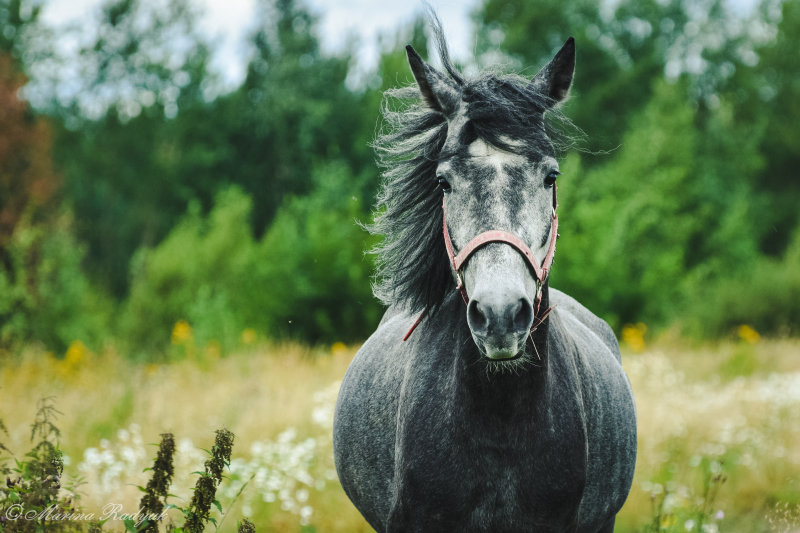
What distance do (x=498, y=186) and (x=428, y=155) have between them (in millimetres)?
597

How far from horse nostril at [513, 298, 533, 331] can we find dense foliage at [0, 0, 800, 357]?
10209 mm

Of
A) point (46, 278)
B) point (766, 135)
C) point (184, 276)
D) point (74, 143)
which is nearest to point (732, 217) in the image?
point (766, 135)

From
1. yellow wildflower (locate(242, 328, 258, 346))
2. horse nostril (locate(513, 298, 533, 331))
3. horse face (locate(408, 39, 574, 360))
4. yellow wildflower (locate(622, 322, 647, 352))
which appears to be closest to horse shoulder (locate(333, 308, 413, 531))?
horse face (locate(408, 39, 574, 360))

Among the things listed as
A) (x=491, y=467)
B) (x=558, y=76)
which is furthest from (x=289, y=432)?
(x=558, y=76)

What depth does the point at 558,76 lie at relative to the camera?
304cm

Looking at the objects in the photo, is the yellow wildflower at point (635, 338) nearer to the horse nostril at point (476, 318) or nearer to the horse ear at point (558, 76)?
the horse ear at point (558, 76)

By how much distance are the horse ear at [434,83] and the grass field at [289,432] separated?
2.74 m

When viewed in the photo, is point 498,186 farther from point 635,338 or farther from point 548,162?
point 635,338

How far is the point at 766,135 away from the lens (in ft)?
111

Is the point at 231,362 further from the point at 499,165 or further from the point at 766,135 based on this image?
the point at 766,135

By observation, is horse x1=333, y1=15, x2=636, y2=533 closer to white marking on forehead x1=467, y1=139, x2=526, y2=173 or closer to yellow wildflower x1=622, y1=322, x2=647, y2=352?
white marking on forehead x1=467, y1=139, x2=526, y2=173

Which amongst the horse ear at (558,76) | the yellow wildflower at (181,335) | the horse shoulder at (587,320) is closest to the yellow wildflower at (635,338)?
the yellow wildflower at (181,335)

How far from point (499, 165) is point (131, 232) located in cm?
3163

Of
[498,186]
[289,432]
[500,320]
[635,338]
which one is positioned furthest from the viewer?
[635,338]
